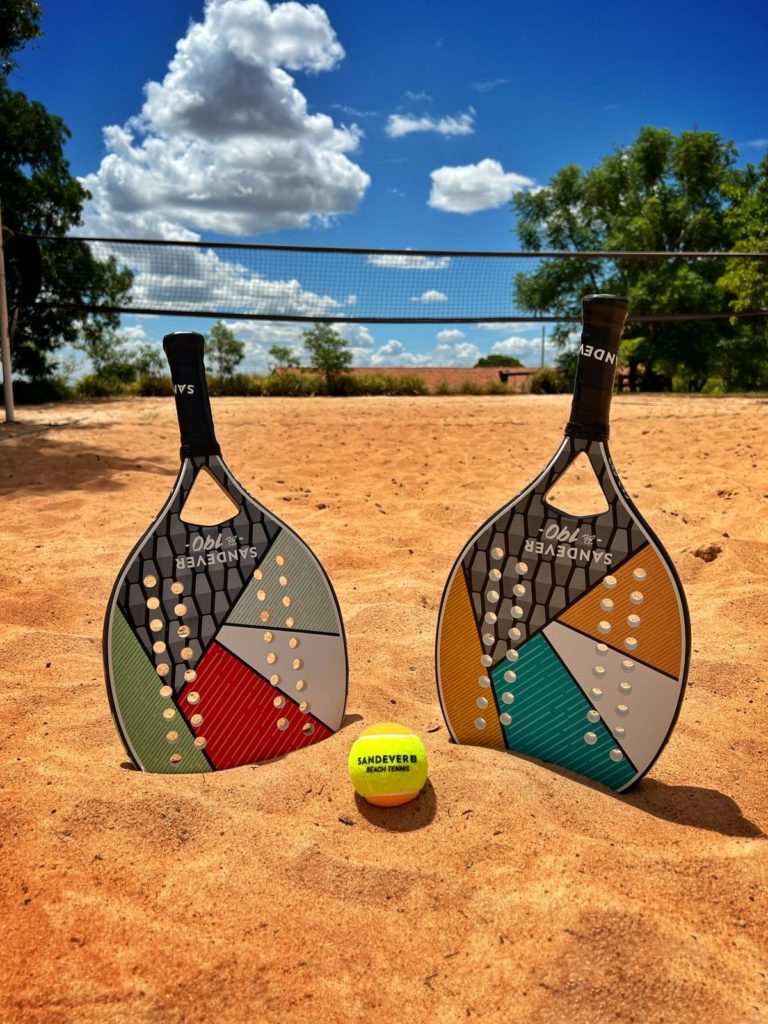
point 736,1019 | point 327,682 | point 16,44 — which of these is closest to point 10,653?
point 327,682

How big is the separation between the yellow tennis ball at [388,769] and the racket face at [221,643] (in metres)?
0.31

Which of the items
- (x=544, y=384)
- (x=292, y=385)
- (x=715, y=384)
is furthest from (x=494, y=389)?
(x=715, y=384)

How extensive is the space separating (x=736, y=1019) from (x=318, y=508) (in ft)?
12.4

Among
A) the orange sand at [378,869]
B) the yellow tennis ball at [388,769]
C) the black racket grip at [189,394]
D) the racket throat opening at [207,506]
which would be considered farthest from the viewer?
the racket throat opening at [207,506]

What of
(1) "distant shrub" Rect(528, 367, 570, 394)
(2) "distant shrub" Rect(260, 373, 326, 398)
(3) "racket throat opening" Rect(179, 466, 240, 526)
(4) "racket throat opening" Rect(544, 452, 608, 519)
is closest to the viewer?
(3) "racket throat opening" Rect(179, 466, 240, 526)

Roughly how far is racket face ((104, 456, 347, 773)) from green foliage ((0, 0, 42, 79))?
9.60m

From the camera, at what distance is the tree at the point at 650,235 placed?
67.6ft

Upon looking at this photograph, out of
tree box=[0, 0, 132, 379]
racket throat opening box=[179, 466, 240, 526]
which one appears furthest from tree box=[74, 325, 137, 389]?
racket throat opening box=[179, 466, 240, 526]

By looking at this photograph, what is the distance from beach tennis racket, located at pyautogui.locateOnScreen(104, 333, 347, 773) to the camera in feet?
5.94

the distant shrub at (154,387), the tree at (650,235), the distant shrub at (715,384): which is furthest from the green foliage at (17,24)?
the distant shrub at (715,384)

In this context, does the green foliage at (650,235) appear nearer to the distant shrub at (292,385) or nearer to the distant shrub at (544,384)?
the distant shrub at (544,384)

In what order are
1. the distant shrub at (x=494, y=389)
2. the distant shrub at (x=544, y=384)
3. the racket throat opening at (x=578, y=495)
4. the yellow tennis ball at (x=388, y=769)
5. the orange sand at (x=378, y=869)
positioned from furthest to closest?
the distant shrub at (x=544, y=384), the distant shrub at (x=494, y=389), the racket throat opening at (x=578, y=495), the yellow tennis ball at (x=388, y=769), the orange sand at (x=378, y=869)

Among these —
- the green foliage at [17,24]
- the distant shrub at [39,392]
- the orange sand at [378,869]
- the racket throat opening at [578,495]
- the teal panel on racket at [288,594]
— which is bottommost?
the orange sand at [378,869]

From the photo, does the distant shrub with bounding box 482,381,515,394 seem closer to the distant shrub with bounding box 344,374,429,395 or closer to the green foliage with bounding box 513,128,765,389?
the distant shrub with bounding box 344,374,429,395
